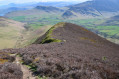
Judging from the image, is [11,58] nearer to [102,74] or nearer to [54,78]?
[54,78]

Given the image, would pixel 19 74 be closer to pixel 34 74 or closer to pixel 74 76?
pixel 34 74

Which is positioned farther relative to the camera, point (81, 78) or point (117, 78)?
point (117, 78)

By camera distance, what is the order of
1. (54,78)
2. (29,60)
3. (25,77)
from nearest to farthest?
(54,78) → (25,77) → (29,60)

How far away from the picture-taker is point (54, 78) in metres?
10.1

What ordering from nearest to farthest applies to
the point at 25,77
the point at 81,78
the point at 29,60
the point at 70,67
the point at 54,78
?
the point at 81,78, the point at 54,78, the point at 25,77, the point at 70,67, the point at 29,60

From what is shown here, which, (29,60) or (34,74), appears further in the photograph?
(29,60)

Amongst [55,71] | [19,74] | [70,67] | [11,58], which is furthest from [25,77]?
[11,58]

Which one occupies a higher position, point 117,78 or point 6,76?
point 6,76

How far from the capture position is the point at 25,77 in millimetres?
10969

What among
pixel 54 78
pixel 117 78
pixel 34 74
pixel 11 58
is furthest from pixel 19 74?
pixel 117 78

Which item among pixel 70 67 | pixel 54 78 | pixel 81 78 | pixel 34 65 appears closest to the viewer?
pixel 81 78

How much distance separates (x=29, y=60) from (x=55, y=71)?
5792 mm

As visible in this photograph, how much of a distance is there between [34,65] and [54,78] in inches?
182

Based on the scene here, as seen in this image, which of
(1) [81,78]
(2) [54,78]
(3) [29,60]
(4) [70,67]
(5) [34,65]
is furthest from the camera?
(3) [29,60]
